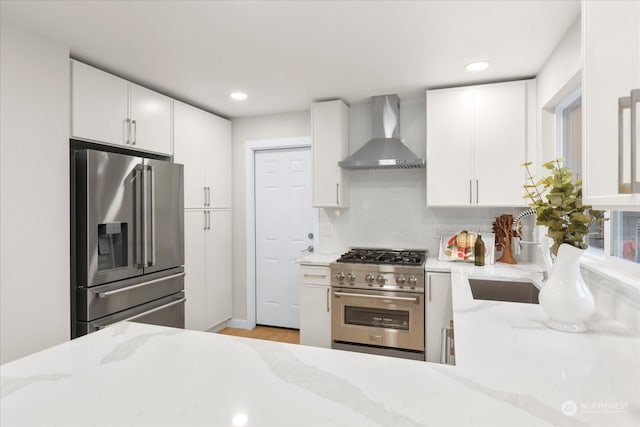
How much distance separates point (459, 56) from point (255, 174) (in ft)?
8.09

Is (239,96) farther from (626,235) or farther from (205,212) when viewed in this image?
(626,235)

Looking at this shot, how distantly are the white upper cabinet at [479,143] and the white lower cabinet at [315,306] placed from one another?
1158mm

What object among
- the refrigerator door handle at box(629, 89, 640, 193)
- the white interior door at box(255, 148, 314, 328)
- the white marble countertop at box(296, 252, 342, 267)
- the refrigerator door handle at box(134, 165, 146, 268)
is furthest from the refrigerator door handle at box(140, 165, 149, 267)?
the refrigerator door handle at box(629, 89, 640, 193)

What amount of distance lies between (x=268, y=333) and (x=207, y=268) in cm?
98

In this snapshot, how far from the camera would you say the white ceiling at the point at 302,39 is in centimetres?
189

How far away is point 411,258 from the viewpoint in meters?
3.11

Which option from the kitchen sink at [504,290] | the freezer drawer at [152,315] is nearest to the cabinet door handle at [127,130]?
the freezer drawer at [152,315]

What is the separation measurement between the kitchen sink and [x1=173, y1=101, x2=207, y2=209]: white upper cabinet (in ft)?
8.42

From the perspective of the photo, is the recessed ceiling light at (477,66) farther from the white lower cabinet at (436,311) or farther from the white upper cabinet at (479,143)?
the white lower cabinet at (436,311)

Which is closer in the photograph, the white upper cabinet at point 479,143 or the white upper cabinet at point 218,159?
the white upper cabinet at point 479,143

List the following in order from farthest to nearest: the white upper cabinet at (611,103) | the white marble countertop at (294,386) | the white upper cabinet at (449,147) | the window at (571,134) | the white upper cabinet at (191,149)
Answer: the white upper cabinet at (191,149) < the white upper cabinet at (449,147) < the window at (571,134) < the white upper cabinet at (611,103) < the white marble countertop at (294,386)

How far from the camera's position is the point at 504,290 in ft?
8.50

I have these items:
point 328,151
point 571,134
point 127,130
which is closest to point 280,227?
point 328,151

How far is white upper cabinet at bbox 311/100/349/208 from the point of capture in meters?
3.43
